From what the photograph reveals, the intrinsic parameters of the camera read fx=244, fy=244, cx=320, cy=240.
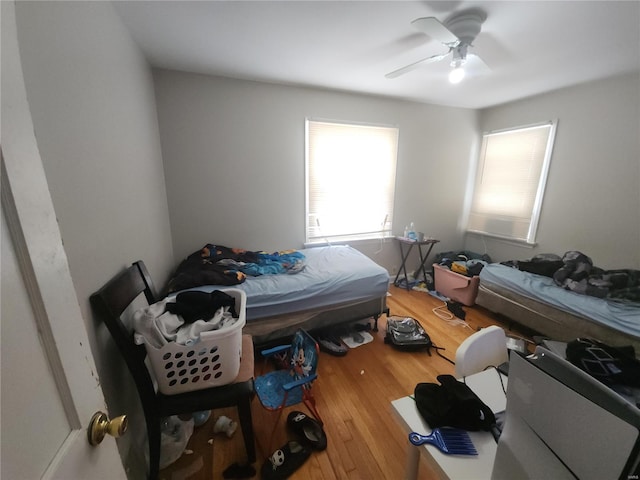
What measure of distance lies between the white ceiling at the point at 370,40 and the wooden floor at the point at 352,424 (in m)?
2.24

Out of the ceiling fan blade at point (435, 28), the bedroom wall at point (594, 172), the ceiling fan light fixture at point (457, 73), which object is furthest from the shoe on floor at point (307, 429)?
the bedroom wall at point (594, 172)

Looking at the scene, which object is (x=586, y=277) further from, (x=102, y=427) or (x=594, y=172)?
(x=102, y=427)

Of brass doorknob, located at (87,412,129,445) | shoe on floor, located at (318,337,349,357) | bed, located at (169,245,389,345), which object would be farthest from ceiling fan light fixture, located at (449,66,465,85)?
brass doorknob, located at (87,412,129,445)

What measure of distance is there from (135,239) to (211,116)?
156 cm

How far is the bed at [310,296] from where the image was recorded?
1.94 meters

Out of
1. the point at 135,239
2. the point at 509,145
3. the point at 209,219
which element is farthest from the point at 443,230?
the point at 135,239

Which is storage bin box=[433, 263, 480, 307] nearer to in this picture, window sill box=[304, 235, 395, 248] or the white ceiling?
window sill box=[304, 235, 395, 248]

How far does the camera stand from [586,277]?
231 cm

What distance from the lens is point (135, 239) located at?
1.53m

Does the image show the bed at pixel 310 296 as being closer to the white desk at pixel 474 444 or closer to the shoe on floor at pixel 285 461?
the shoe on floor at pixel 285 461

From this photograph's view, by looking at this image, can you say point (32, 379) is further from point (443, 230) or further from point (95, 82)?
point (443, 230)

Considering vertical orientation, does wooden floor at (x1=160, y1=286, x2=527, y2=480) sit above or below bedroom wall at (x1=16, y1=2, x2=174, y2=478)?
below

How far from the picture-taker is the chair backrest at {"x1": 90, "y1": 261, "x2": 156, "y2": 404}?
101 cm

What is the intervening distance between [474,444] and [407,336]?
5.09ft
